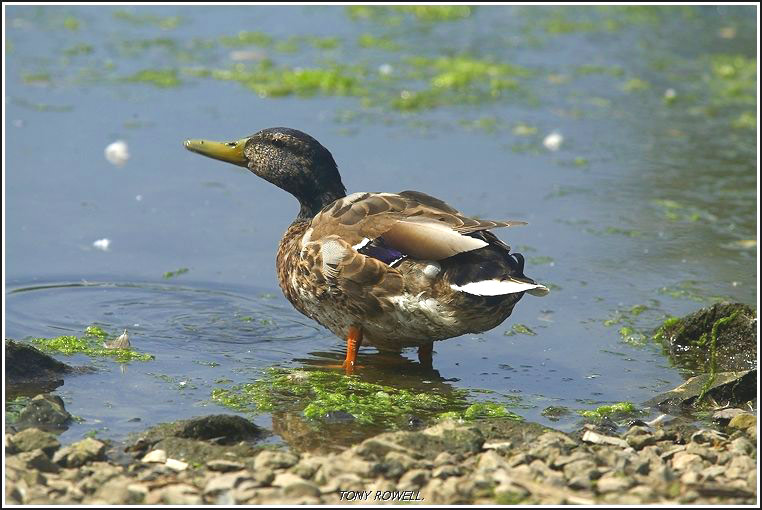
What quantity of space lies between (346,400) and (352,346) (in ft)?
2.00

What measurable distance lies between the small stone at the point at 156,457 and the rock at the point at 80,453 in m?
0.17

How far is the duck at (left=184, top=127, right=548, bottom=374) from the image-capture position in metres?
5.89

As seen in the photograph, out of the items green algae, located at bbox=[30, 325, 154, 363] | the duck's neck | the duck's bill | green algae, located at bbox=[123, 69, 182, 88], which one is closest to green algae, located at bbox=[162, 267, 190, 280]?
the duck's bill

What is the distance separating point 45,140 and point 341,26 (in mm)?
4860

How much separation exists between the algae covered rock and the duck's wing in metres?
1.42

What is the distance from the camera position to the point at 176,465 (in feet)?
15.1

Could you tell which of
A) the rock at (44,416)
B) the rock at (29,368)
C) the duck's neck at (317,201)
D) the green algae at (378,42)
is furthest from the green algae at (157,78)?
the rock at (44,416)

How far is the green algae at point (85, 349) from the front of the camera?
6.25 metres

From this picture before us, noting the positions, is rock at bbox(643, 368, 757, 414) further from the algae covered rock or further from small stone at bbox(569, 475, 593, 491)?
small stone at bbox(569, 475, 593, 491)

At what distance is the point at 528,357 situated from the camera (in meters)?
6.71

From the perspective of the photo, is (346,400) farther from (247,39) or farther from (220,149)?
(247,39)

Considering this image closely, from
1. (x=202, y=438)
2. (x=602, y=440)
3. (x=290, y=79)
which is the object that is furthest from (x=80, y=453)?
(x=290, y=79)

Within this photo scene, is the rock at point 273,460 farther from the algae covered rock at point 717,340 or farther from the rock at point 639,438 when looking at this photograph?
the algae covered rock at point 717,340

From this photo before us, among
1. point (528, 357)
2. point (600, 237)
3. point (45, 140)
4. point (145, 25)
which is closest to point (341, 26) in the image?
point (145, 25)
